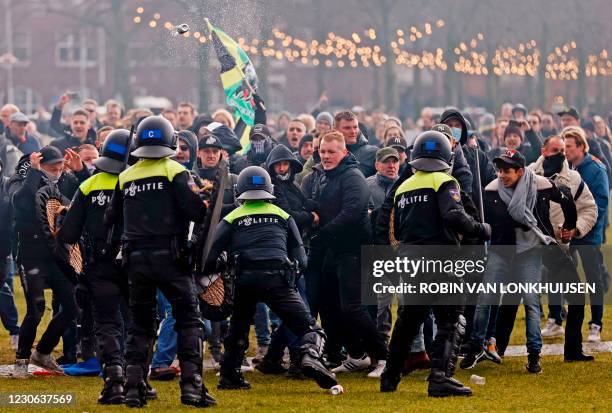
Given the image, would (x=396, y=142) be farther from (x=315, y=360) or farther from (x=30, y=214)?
(x=315, y=360)

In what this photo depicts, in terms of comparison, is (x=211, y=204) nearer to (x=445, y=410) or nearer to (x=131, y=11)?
(x=445, y=410)

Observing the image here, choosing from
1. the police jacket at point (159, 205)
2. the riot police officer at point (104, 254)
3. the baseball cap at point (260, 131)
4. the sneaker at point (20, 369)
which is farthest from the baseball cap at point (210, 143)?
the police jacket at point (159, 205)

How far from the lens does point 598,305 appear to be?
45.2 feet

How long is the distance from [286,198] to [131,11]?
42.0 metres

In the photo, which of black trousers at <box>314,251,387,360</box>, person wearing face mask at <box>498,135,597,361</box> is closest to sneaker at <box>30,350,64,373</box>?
black trousers at <box>314,251,387,360</box>

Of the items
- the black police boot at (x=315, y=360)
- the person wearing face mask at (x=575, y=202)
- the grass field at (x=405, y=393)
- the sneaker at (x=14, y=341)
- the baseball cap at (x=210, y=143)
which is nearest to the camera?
the grass field at (x=405, y=393)

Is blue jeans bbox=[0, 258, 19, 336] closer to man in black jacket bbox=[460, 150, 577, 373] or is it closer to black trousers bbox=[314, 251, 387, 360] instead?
black trousers bbox=[314, 251, 387, 360]

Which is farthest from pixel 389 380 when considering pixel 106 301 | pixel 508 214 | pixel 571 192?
pixel 571 192

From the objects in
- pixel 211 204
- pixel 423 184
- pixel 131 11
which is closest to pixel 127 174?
pixel 211 204

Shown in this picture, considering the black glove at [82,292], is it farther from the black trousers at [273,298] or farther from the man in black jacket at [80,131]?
the man in black jacket at [80,131]

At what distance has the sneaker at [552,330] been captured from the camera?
1431 cm

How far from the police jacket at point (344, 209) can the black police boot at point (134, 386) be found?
2649mm

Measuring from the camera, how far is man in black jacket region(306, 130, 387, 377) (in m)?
11.9

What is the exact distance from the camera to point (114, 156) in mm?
10344
